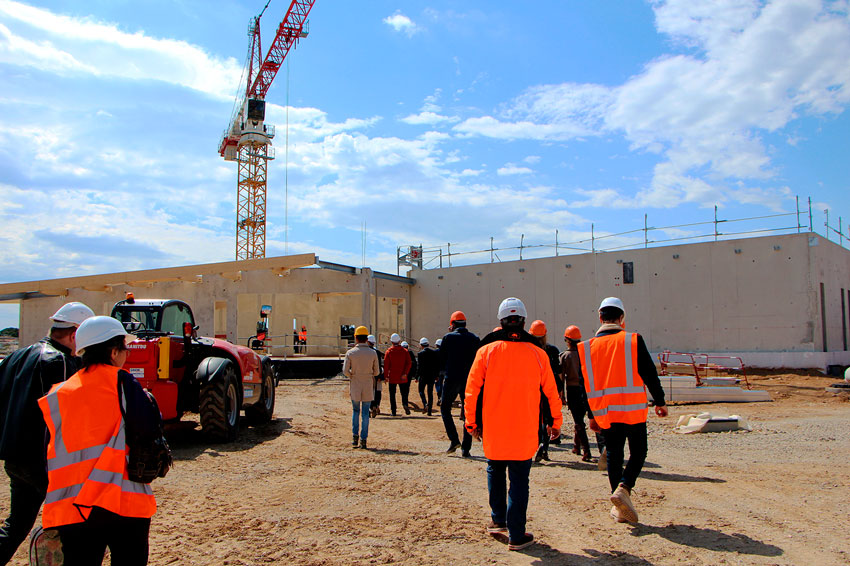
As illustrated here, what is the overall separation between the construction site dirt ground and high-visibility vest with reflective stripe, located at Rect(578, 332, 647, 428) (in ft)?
2.88

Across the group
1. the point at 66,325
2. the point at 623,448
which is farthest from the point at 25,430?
the point at 623,448

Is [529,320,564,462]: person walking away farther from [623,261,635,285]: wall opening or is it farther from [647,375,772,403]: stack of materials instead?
[623,261,635,285]: wall opening

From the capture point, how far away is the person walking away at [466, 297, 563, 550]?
441 cm

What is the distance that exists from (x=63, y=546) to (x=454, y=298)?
2463 cm

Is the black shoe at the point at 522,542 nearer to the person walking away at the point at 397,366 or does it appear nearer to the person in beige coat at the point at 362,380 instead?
the person in beige coat at the point at 362,380

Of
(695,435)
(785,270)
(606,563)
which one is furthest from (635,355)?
(785,270)

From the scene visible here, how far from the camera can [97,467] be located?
113 inches

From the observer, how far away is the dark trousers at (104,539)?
2.83 metres

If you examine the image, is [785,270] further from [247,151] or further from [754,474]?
[247,151]

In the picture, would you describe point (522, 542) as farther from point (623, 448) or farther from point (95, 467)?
point (95, 467)

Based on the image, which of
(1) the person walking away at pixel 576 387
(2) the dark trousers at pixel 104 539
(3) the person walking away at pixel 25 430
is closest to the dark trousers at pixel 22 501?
(3) the person walking away at pixel 25 430

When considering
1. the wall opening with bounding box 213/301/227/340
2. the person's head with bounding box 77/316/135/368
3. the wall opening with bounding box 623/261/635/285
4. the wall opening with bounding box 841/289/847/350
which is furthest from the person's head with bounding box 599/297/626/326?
the wall opening with bounding box 213/301/227/340

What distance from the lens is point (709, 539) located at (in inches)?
181

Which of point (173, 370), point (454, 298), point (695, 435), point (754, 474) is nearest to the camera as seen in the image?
point (754, 474)
